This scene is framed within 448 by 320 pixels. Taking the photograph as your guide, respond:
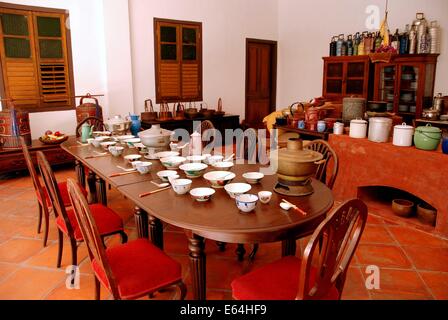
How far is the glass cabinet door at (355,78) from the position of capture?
599 cm

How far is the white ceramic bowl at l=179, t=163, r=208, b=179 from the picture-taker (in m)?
2.34

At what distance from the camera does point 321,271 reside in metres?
1.55

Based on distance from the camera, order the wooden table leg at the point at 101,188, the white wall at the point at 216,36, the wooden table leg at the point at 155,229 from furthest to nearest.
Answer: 1. the white wall at the point at 216,36
2. the wooden table leg at the point at 101,188
3. the wooden table leg at the point at 155,229

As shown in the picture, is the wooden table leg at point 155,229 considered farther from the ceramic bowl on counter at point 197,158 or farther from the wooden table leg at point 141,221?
the ceramic bowl on counter at point 197,158

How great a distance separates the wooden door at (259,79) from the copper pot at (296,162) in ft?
18.3

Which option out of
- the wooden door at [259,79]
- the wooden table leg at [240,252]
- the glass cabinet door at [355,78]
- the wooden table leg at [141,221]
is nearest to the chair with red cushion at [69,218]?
the wooden table leg at [141,221]

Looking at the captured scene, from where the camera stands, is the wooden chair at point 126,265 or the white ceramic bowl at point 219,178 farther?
the white ceramic bowl at point 219,178

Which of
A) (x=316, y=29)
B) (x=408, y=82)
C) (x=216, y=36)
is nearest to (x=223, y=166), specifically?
(x=408, y=82)

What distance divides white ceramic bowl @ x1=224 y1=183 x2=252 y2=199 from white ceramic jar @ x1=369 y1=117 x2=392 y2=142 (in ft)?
6.37

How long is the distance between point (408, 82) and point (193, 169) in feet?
14.5

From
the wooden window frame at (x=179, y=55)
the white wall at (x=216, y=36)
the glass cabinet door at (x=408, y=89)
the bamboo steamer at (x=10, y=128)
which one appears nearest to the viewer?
the bamboo steamer at (x=10, y=128)

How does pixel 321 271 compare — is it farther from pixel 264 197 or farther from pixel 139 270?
pixel 139 270

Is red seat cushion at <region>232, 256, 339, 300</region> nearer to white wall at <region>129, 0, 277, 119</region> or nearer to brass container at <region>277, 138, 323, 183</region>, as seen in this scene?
brass container at <region>277, 138, 323, 183</region>

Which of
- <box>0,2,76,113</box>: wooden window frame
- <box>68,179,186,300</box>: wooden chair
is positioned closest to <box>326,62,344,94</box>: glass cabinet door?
<box>0,2,76,113</box>: wooden window frame
